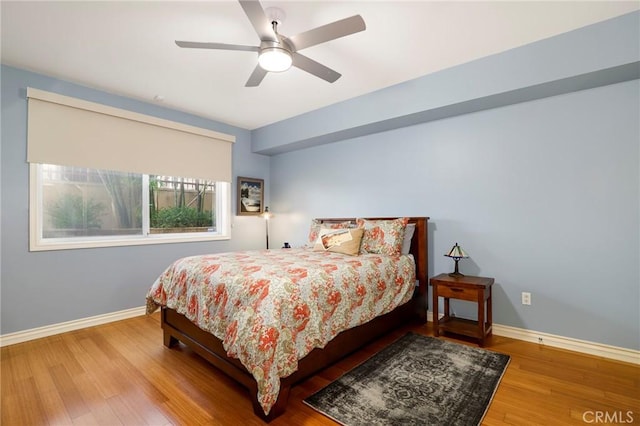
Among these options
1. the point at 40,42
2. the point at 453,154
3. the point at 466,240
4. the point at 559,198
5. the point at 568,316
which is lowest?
the point at 568,316

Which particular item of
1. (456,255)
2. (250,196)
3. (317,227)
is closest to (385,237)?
(456,255)

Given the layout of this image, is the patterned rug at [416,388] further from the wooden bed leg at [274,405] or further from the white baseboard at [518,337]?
the white baseboard at [518,337]

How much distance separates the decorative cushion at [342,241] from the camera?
310 centimetres

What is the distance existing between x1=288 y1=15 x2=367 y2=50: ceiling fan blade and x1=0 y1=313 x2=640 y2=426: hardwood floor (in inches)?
92.0

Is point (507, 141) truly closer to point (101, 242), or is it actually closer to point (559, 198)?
point (559, 198)

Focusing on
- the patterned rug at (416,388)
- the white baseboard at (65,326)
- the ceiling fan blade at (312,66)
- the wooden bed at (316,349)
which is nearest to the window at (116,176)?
the white baseboard at (65,326)

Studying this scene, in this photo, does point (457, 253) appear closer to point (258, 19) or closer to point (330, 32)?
point (330, 32)

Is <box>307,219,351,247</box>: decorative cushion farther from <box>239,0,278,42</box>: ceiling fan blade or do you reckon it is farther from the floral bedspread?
<box>239,0,278,42</box>: ceiling fan blade

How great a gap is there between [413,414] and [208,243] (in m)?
3.43

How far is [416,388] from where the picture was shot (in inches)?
78.0

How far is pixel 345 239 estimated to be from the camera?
3.17 m

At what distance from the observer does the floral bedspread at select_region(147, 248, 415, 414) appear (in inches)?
64.7

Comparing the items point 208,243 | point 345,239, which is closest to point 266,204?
point 208,243

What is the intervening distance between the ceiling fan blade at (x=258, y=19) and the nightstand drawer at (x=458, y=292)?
8.29 feet
